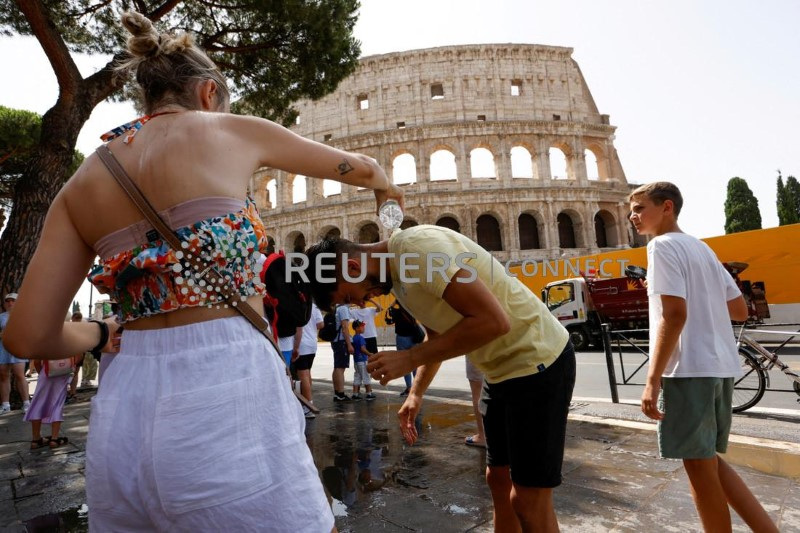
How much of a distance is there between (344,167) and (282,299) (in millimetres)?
435

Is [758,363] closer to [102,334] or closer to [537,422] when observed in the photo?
[537,422]

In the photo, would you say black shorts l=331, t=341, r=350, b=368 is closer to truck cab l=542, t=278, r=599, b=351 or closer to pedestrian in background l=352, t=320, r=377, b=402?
pedestrian in background l=352, t=320, r=377, b=402

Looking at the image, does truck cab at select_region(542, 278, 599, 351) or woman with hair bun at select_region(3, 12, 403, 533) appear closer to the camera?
woman with hair bun at select_region(3, 12, 403, 533)

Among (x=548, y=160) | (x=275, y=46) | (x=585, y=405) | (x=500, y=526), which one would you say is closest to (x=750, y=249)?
(x=585, y=405)

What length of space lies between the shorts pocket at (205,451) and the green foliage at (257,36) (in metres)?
10.5

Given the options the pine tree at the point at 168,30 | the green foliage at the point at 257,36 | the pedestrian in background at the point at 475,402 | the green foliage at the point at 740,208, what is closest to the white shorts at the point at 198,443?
the pedestrian in background at the point at 475,402

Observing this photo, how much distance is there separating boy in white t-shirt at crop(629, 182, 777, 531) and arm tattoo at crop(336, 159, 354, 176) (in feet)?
5.53

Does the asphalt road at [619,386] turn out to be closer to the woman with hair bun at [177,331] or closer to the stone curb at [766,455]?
the stone curb at [766,455]

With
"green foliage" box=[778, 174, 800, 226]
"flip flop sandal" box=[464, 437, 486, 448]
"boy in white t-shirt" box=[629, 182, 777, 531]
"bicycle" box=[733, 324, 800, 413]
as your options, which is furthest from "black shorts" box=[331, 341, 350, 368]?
"green foliage" box=[778, 174, 800, 226]

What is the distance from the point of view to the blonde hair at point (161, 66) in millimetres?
1175

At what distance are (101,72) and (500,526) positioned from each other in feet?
32.6

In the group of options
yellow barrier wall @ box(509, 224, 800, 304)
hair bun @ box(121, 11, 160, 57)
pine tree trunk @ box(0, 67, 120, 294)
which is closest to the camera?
hair bun @ box(121, 11, 160, 57)

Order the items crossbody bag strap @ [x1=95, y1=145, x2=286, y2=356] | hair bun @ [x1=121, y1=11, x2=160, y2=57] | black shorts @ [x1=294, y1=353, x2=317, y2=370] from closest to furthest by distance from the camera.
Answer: crossbody bag strap @ [x1=95, y1=145, x2=286, y2=356]
hair bun @ [x1=121, y1=11, x2=160, y2=57]
black shorts @ [x1=294, y1=353, x2=317, y2=370]

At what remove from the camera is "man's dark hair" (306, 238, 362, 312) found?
176 centimetres
